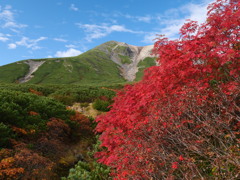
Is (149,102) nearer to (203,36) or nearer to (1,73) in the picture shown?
(203,36)

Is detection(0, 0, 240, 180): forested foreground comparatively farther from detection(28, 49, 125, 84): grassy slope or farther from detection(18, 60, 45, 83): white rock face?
detection(18, 60, 45, 83): white rock face


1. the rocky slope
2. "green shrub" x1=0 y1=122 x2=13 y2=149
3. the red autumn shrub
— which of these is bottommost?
the red autumn shrub

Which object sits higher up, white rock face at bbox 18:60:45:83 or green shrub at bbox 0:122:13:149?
white rock face at bbox 18:60:45:83

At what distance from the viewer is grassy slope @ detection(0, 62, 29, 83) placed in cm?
6438

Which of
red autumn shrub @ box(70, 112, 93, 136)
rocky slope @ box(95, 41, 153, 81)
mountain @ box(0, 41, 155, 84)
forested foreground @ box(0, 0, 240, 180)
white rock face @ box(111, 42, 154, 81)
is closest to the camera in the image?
forested foreground @ box(0, 0, 240, 180)

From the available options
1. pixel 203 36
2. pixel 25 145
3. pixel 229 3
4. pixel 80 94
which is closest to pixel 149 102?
pixel 203 36

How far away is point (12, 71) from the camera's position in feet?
237

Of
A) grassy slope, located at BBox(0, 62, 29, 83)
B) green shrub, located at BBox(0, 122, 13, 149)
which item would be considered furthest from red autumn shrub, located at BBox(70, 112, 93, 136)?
grassy slope, located at BBox(0, 62, 29, 83)

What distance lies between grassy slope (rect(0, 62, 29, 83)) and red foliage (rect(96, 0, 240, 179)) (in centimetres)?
6908

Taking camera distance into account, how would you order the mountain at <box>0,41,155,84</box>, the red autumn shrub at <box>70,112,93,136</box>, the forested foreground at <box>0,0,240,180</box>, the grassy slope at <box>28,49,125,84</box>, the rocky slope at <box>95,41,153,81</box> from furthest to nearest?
the rocky slope at <box>95,41,153,81</box>
the grassy slope at <box>28,49,125,84</box>
the mountain at <box>0,41,155,84</box>
the red autumn shrub at <box>70,112,93,136</box>
the forested foreground at <box>0,0,240,180</box>

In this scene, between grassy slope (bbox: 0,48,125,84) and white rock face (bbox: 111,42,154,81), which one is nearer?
grassy slope (bbox: 0,48,125,84)

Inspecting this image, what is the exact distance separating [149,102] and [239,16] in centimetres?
392

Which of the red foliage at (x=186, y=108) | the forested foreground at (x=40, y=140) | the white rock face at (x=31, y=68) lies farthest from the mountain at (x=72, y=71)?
the red foliage at (x=186, y=108)

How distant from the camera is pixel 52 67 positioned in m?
84.2
